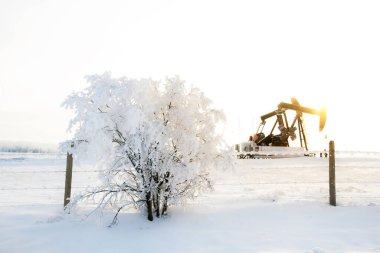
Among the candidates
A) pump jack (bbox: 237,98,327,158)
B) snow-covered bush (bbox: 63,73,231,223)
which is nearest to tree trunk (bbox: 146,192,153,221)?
snow-covered bush (bbox: 63,73,231,223)

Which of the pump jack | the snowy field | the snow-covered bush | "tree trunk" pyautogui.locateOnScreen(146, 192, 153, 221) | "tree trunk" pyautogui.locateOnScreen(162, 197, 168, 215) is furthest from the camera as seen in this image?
the pump jack

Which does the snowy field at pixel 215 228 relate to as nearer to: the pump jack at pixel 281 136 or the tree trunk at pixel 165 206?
the tree trunk at pixel 165 206

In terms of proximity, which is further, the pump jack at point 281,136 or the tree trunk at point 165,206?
the pump jack at point 281,136

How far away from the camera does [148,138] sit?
6.52 meters

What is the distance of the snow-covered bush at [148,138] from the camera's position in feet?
21.5

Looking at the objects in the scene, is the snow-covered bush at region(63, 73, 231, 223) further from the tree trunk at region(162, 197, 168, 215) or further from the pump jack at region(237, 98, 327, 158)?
the pump jack at region(237, 98, 327, 158)

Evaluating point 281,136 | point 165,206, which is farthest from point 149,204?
point 281,136

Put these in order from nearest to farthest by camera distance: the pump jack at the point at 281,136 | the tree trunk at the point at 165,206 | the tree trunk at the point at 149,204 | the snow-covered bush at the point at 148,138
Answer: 1. the snow-covered bush at the point at 148,138
2. the tree trunk at the point at 149,204
3. the tree trunk at the point at 165,206
4. the pump jack at the point at 281,136

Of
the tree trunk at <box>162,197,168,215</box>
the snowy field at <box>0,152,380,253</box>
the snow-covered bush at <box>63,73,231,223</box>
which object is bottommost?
the snowy field at <box>0,152,380,253</box>

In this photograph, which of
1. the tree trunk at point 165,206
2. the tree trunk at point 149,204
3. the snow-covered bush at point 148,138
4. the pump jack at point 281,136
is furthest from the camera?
the pump jack at point 281,136

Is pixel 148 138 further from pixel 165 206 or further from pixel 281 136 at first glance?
pixel 281 136

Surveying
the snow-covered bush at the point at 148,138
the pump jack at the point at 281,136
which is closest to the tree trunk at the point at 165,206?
the snow-covered bush at the point at 148,138

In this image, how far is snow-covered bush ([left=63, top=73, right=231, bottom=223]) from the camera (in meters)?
6.55

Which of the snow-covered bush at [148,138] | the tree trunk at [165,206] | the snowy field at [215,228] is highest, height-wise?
the snow-covered bush at [148,138]
